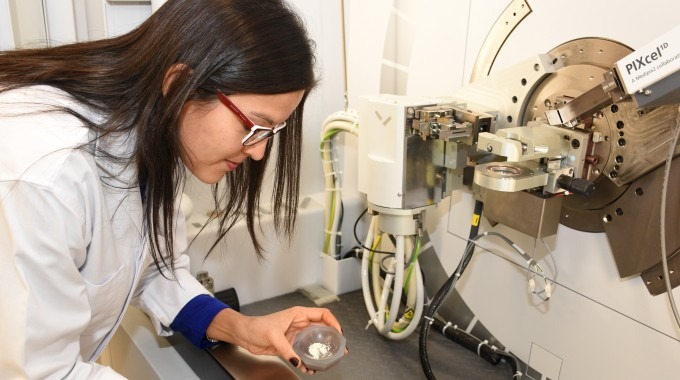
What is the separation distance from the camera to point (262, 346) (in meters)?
1.19

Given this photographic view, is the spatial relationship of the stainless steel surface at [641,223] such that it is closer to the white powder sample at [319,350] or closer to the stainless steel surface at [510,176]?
the stainless steel surface at [510,176]

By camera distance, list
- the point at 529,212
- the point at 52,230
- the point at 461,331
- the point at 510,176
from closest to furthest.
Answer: the point at 52,230
the point at 510,176
the point at 529,212
the point at 461,331

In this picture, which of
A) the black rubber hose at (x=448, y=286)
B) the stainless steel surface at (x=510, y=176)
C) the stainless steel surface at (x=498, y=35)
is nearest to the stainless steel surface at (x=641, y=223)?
the stainless steel surface at (x=510, y=176)

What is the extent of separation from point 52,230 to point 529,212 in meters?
0.85

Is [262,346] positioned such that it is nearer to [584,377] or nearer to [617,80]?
[584,377]

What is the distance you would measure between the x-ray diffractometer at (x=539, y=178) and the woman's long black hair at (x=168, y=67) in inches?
14.9

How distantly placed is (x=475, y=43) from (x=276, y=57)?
24.6 inches

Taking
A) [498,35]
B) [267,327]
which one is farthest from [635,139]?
[267,327]

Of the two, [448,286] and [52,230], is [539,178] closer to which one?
[448,286]

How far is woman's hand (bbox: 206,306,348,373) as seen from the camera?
3.85 feet

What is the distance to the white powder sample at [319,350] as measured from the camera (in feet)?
3.72

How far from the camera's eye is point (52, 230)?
0.79 meters

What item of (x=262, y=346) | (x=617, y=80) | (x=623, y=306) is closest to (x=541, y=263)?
(x=623, y=306)

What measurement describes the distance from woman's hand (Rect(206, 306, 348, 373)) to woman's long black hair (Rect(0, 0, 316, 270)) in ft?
1.29
